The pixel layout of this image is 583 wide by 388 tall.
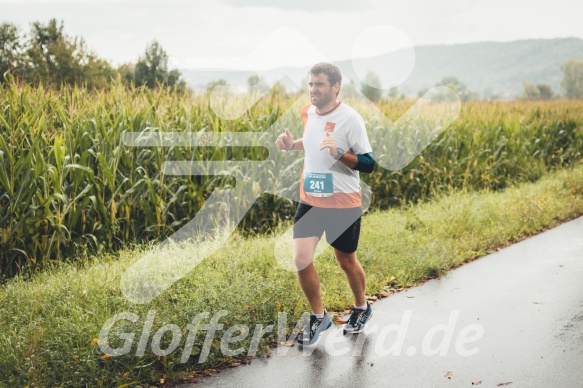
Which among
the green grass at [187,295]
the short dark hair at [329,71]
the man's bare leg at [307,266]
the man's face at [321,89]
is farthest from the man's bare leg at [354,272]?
the short dark hair at [329,71]

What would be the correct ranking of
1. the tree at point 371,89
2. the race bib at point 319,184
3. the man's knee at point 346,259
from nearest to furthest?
the race bib at point 319,184 < the man's knee at point 346,259 < the tree at point 371,89

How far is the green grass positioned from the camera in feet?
15.3

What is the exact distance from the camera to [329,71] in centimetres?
522

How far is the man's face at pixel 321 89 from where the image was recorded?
5.20 meters

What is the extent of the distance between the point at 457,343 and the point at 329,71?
2.44 meters

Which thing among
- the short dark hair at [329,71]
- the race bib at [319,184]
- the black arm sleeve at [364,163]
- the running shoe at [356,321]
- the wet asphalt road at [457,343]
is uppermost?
the short dark hair at [329,71]

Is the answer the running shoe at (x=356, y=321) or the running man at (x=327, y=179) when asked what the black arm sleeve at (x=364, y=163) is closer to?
the running man at (x=327, y=179)

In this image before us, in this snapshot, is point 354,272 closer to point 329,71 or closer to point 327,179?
point 327,179

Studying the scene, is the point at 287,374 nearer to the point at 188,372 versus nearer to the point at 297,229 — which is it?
the point at 188,372

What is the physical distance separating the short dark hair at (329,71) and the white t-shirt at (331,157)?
0.71 feet

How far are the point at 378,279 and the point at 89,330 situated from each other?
3.33 meters

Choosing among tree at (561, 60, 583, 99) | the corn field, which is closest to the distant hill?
tree at (561, 60, 583, 99)

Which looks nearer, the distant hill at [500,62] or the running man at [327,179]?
the running man at [327,179]

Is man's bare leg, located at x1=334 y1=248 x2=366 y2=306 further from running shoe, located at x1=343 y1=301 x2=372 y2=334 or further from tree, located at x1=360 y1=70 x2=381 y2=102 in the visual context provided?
tree, located at x1=360 y1=70 x2=381 y2=102
